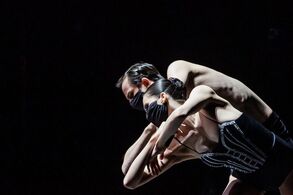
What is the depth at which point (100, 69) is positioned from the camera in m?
4.16

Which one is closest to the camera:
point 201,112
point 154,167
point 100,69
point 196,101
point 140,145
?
point 196,101

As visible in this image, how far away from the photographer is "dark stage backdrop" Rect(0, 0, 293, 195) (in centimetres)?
406

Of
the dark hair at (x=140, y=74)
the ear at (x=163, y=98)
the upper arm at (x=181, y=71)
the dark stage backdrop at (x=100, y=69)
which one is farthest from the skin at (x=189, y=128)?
the dark stage backdrop at (x=100, y=69)

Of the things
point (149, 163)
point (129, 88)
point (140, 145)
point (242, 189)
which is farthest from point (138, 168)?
point (242, 189)

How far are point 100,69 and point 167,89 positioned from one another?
5.65 ft

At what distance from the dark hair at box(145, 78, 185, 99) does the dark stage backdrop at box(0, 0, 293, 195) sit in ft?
5.35

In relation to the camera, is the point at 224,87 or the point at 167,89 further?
the point at 224,87

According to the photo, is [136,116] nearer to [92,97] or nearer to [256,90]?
[92,97]

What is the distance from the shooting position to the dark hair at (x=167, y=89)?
8.18 feet

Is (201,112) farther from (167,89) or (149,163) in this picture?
(149,163)

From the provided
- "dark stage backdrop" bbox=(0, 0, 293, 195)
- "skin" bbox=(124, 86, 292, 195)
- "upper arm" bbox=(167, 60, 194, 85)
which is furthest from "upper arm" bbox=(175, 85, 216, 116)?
"dark stage backdrop" bbox=(0, 0, 293, 195)

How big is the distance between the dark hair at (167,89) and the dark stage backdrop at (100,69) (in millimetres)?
1630

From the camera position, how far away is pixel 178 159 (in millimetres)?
2719

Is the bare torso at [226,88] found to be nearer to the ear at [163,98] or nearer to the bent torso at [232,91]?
the bent torso at [232,91]
